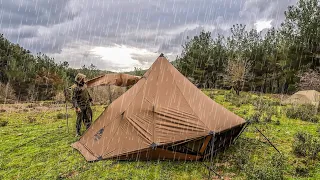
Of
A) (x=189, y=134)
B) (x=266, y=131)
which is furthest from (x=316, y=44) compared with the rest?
(x=189, y=134)

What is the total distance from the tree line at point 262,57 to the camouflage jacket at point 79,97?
1967cm

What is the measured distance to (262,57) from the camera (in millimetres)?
37312

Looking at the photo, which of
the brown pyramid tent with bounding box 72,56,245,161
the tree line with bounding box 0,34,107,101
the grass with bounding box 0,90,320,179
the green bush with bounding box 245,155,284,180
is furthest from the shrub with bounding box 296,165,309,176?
the tree line with bounding box 0,34,107,101

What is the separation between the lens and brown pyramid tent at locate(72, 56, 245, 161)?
636cm

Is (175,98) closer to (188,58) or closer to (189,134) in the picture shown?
(189,134)

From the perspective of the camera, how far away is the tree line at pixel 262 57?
28.2 meters

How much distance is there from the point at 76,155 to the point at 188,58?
104ft

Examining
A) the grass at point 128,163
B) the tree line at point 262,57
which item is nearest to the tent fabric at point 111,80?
the grass at point 128,163

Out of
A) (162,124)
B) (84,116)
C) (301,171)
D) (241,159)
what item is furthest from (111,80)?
(301,171)

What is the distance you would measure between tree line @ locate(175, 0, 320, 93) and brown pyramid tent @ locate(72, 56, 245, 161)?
1991 centimetres

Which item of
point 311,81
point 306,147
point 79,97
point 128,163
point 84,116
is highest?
point 311,81

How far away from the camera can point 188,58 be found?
3800 cm

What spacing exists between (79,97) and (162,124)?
13.4ft

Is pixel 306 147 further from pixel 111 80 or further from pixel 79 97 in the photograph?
pixel 79 97
